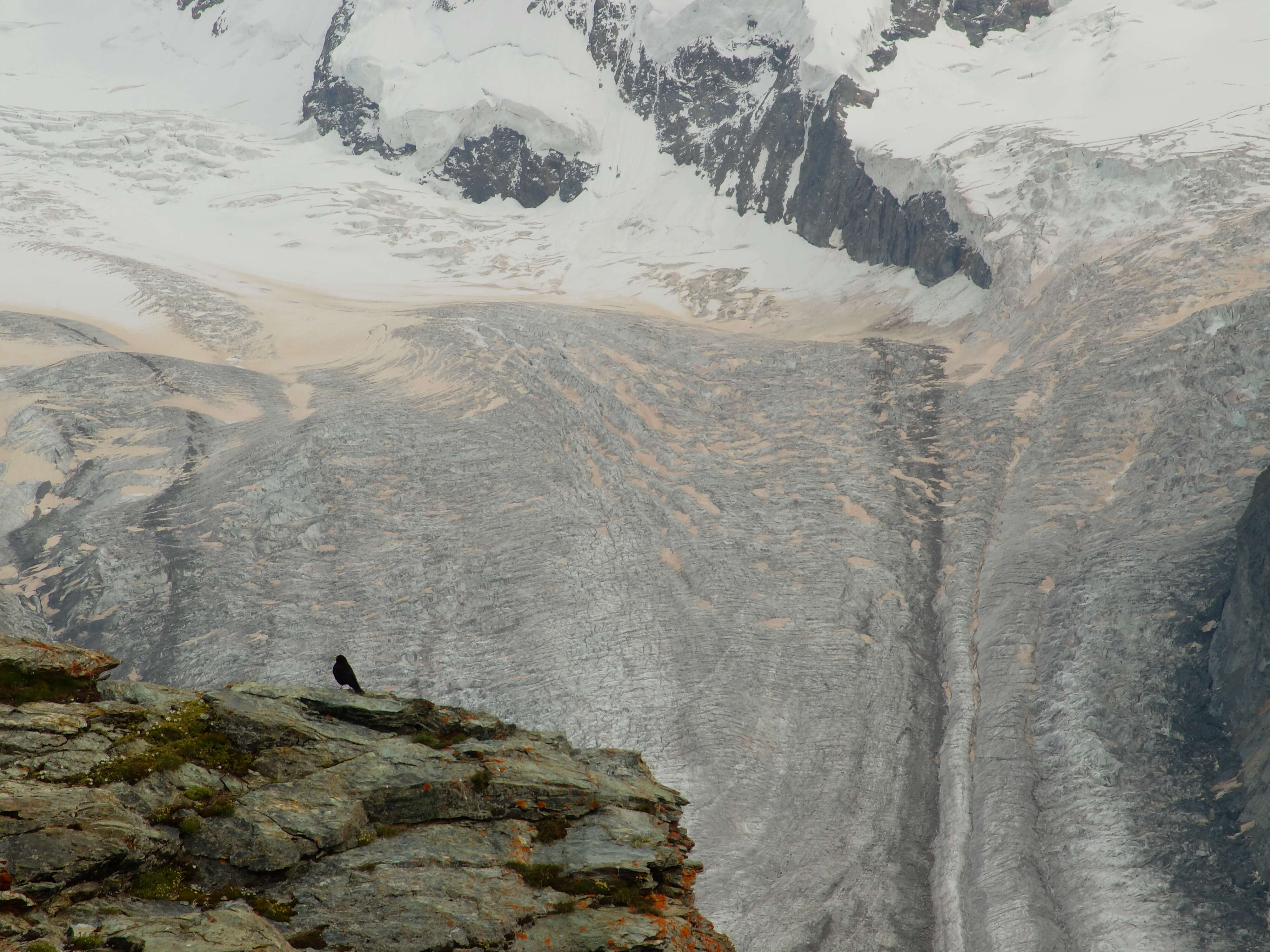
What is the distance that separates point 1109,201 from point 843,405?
85.4 ft

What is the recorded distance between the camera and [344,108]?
121312mm

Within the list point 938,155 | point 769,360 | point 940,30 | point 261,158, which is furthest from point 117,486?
point 940,30

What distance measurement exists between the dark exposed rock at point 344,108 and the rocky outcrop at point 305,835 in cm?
11404

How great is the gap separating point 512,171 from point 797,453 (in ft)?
232

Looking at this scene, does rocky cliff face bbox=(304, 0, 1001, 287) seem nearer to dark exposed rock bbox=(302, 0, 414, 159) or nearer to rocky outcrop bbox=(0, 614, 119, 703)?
dark exposed rock bbox=(302, 0, 414, 159)

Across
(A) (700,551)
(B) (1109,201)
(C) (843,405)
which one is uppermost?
(B) (1109,201)

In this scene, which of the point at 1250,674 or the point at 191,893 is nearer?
the point at 191,893

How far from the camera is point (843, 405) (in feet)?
200

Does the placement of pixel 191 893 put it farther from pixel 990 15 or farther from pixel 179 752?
pixel 990 15

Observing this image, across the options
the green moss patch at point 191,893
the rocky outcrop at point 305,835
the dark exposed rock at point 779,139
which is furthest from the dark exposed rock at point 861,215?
the green moss patch at point 191,893

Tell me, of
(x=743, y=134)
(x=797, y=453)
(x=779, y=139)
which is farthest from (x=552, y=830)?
(x=743, y=134)

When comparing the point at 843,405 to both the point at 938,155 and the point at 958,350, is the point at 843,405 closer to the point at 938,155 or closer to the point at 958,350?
the point at 958,350

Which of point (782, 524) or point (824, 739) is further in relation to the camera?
point (782, 524)

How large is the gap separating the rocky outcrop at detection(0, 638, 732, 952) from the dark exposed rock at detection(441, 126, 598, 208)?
337 feet
